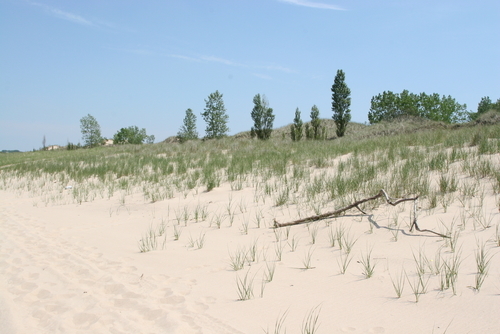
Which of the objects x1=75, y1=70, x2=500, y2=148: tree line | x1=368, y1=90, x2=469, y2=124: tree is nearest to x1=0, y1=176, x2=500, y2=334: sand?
x1=75, y1=70, x2=500, y2=148: tree line

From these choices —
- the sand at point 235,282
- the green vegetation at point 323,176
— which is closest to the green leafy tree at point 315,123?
the green vegetation at point 323,176

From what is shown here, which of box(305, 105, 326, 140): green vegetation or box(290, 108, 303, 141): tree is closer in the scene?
box(290, 108, 303, 141): tree

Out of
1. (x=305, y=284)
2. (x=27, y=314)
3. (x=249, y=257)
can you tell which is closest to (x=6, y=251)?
(x=27, y=314)

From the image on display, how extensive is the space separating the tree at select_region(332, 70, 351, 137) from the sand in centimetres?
3073

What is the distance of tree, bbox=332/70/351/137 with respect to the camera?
3444 centimetres

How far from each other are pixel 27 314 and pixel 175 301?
4.08 ft

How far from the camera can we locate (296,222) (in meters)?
4.90

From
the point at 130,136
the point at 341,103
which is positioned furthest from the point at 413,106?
the point at 130,136

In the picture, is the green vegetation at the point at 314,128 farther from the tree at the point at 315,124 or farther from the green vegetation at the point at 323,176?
the green vegetation at the point at 323,176

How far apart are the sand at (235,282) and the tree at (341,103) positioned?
3073cm

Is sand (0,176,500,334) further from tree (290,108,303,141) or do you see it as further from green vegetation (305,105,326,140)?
green vegetation (305,105,326,140)

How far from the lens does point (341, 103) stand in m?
34.4

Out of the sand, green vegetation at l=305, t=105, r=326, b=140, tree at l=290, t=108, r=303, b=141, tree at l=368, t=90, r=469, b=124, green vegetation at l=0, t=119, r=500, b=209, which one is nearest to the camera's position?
the sand

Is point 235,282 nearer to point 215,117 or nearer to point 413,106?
point 215,117
